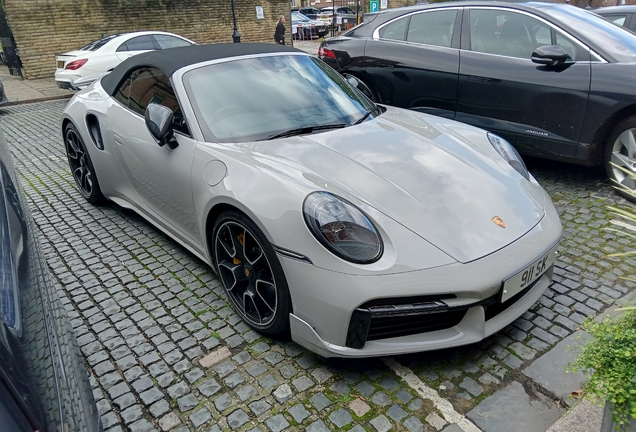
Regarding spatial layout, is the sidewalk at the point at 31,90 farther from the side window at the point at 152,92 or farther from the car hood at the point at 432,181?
the car hood at the point at 432,181

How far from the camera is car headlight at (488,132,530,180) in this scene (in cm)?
302

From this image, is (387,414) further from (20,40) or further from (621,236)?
(20,40)

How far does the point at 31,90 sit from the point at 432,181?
1328 centimetres

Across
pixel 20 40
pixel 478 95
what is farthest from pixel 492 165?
pixel 20 40

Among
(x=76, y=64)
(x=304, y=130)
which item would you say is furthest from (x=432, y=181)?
(x=76, y=64)

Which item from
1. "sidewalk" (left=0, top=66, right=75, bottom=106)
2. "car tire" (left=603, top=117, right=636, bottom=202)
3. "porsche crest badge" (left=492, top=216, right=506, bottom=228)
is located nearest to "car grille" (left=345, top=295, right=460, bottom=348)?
"porsche crest badge" (left=492, top=216, right=506, bottom=228)

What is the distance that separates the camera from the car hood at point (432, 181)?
2.33 m

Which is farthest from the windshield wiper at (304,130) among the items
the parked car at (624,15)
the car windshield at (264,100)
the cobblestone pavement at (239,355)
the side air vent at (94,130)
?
the parked car at (624,15)

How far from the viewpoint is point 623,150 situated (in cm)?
420

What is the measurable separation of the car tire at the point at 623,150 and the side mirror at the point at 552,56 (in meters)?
0.73

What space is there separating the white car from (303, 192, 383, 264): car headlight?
31.9ft

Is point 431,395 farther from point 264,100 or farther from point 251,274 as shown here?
point 264,100

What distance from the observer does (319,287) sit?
2195mm

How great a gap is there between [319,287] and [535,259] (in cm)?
108
